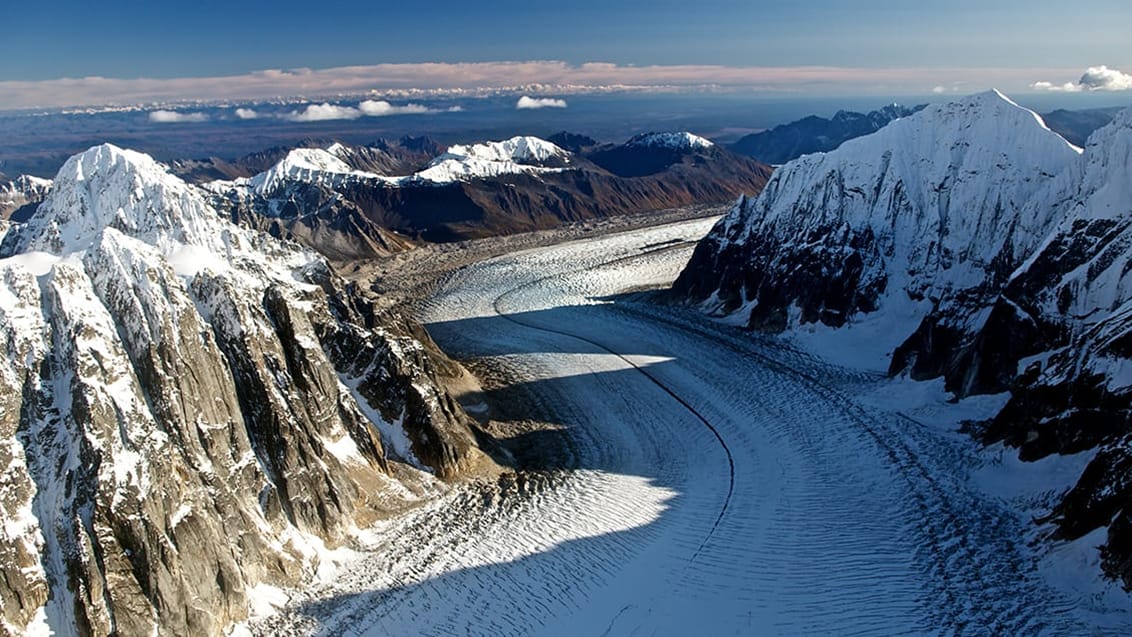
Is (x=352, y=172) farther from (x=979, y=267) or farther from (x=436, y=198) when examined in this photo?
(x=979, y=267)

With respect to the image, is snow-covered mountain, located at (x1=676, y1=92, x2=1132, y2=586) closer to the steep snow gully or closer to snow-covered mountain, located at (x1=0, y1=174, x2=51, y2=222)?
the steep snow gully

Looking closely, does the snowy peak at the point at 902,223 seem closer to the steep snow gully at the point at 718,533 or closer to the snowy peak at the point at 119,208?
the steep snow gully at the point at 718,533

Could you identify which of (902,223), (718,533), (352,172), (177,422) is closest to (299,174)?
(352,172)

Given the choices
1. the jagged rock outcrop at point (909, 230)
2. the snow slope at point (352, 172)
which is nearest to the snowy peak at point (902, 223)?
the jagged rock outcrop at point (909, 230)

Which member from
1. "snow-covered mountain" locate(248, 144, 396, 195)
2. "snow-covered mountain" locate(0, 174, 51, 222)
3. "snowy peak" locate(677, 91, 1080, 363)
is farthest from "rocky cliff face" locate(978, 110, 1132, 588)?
"snow-covered mountain" locate(0, 174, 51, 222)

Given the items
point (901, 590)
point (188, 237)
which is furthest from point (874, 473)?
point (188, 237)
